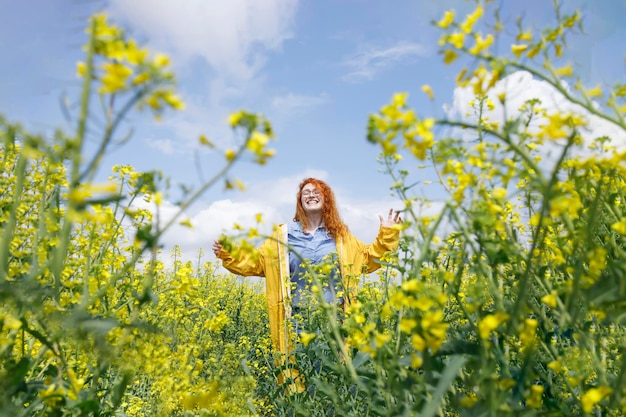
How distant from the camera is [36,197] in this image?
237 centimetres

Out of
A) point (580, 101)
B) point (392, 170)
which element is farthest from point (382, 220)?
point (580, 101)

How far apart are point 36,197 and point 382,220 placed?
3143 millimetres

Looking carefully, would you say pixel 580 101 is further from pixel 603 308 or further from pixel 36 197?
pixel 36 197

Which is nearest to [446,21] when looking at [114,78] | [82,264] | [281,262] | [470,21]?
[470,21]

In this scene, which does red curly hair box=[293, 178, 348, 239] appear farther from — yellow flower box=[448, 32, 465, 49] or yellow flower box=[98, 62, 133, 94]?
yellow flower box=[98, 62, 133, 94]

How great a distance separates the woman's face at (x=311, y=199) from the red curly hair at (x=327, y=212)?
62 millimetres

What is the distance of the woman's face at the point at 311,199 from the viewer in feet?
18.2

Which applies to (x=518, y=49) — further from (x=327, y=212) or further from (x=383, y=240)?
(x=327, y=212)

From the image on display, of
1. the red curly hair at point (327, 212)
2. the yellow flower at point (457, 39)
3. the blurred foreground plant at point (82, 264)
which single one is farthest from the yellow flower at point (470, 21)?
the red curly hair at point (327, 212)

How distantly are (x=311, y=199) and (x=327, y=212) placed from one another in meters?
0.22

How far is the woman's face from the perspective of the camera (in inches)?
219

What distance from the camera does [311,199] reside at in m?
5.63

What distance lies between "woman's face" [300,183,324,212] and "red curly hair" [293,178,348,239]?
62mm

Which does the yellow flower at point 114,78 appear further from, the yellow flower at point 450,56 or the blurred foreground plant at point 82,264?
the yellow flower at point 450,56
